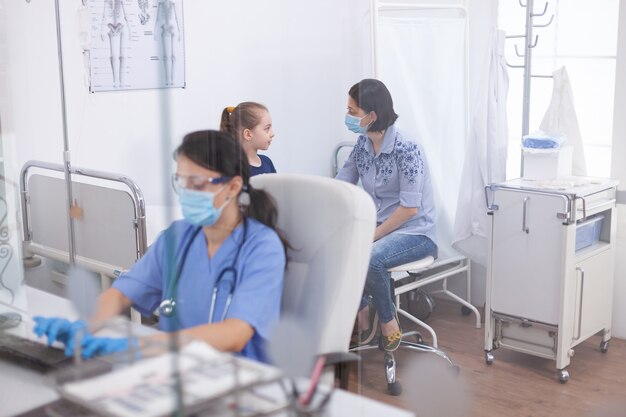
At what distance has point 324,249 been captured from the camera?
3.72 ft

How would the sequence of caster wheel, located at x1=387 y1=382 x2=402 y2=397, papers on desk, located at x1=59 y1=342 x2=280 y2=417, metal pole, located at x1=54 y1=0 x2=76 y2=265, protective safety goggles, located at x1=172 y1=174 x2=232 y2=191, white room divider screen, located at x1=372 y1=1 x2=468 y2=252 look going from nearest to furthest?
papers on desk, located at x1=59 y1=342 x2=280 y2=417, protective safety goggles, located at x1=172 y1=174 x2=232 y2=191, caster wheel, located at x1=387 y1=382 x2=402 y2=397, metal pole, located at x1=54 y1=0 x2=76 y2=265, white room divider screen, located at x1=372 y1=1 x2=468 y2=252

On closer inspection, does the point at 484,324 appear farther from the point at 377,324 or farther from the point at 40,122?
the point at 40,122

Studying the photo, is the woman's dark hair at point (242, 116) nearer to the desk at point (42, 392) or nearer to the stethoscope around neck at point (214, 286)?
the stethoscope around neck at point (214, 286)

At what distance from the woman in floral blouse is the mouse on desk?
57cm

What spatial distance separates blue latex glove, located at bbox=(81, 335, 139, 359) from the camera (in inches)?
37.3

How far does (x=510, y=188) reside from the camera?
260 cm

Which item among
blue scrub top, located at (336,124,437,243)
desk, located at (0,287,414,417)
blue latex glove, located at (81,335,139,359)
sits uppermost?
blue scrub top, located at (336,124,437,243)

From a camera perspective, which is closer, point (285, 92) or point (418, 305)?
point (285, 92)

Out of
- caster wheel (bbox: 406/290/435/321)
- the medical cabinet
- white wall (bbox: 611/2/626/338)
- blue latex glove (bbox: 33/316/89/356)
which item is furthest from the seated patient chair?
white wall (bbox: 611/2/626/338)

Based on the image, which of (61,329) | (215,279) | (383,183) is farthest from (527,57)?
(61,329)

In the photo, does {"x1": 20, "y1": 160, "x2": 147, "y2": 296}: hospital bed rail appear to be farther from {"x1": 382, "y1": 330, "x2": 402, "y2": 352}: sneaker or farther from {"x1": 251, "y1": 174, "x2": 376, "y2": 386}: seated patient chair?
{"x1": 382, "y1": 330, "x2": 402, "y2": 352}: sneaker

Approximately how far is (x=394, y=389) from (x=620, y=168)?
1.72 m

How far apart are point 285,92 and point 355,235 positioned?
0.26 meters

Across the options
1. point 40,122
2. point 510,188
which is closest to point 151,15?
point 40,122
